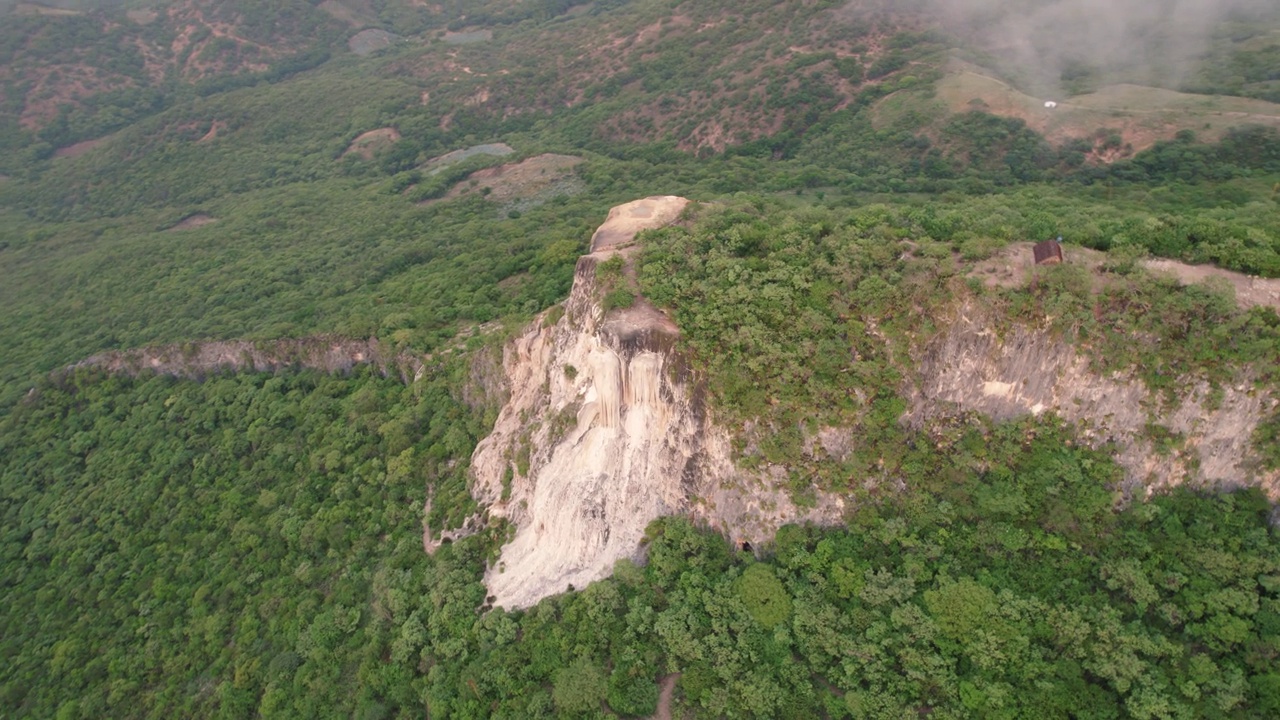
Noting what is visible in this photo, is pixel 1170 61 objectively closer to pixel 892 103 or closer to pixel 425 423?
pixel 892 103

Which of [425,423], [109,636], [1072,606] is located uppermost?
[1072,606]

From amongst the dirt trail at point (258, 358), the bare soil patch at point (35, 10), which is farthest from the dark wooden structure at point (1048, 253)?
the bare soil patch at point (35, 10)

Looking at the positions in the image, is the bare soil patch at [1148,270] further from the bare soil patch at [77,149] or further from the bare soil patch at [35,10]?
the bare soil patch at [35,10]

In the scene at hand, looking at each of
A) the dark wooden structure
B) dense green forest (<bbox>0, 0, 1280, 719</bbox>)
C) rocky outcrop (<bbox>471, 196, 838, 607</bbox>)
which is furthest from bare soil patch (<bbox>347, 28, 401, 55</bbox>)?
the dark wooden structure

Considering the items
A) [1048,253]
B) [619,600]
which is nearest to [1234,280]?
[1048,253]

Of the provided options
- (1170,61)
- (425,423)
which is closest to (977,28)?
(1170,61)

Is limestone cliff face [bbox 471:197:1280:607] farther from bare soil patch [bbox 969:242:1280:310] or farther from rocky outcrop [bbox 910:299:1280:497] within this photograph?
bare soil patch [bbox 969:242:1280:310]
